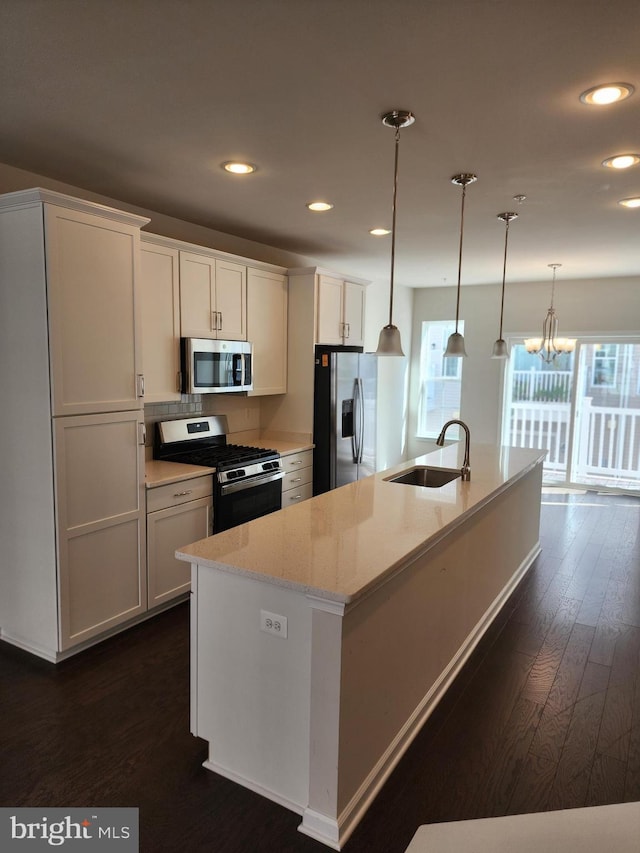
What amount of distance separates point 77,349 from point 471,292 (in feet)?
19.3

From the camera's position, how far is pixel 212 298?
399cm

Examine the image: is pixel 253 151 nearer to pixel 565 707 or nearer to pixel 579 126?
pixel 579 126

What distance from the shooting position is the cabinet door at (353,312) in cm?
517

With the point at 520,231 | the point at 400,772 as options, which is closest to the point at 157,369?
the point at 400,772

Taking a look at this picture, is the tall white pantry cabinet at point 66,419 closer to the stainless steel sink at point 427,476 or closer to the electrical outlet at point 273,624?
the electrical outlet at point 273,624

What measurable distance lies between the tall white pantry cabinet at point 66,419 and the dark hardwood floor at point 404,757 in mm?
295

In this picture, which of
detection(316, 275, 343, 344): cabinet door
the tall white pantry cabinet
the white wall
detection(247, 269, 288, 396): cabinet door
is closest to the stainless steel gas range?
detection(247, 269, 288, 396): cabinet door

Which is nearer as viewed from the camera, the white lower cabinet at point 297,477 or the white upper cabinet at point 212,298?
the white upper cabinet at point 212,298

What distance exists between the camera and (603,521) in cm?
564

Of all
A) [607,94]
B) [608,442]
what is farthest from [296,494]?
[608,442]

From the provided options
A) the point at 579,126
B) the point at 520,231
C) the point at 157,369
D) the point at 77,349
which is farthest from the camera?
the point at 520,231

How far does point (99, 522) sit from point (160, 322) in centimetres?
133

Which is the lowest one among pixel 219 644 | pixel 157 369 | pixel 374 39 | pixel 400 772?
pixel 400 772

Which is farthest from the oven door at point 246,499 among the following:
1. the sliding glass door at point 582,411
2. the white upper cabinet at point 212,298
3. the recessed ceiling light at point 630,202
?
the sliding glass door at point 582,411
